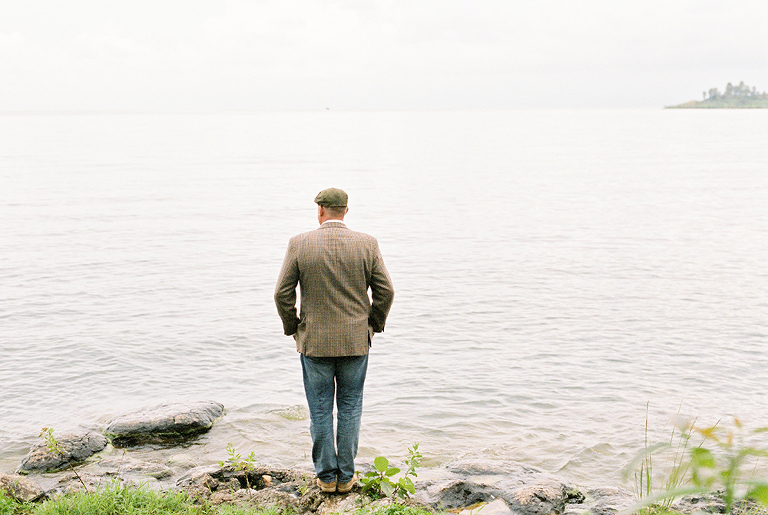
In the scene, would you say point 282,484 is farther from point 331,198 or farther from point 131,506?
point 331,198

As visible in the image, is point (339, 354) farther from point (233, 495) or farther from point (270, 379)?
point (270, 379)

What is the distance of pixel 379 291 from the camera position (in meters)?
5.77

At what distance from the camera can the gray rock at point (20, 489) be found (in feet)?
20.0

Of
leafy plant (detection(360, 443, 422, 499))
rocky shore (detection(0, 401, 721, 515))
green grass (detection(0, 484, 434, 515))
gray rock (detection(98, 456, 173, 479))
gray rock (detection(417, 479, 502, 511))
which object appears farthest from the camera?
gray rock (detection(98, 456, 173, 479))

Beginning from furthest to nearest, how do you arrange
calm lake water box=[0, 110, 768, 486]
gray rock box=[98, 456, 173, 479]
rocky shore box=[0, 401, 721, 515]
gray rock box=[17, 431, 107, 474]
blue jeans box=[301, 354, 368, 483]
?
calm lake water box=[0, 110, 768, 486] < gray rock box=[17, 431, 107, 474] < gray rock box=[98, 456, 173, 479] < rocky shore box=[0, 401, 721, 515] < blue jeans box=[301, 354, 368, 483]

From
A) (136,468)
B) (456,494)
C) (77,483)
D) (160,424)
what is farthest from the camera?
(160,424)

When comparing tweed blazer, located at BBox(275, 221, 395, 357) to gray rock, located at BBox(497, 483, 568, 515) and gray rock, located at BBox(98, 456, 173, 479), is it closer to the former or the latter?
gray rock, located at BBox(497, 483, 568, 515)

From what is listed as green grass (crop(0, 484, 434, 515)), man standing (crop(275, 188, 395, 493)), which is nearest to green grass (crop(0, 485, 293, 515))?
green grass (crop(0, 484, 434, 515))

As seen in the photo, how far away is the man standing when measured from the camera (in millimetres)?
5562

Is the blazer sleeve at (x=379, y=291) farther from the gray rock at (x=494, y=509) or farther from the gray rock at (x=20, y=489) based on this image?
the gray rock at (x=20, y=489)

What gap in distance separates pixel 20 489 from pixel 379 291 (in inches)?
145

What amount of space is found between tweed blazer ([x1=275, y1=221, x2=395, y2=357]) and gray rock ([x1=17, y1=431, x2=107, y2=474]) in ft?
12.2

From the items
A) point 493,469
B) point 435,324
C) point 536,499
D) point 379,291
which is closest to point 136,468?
point 379,291

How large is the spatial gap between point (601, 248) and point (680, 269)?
10.8 feet
